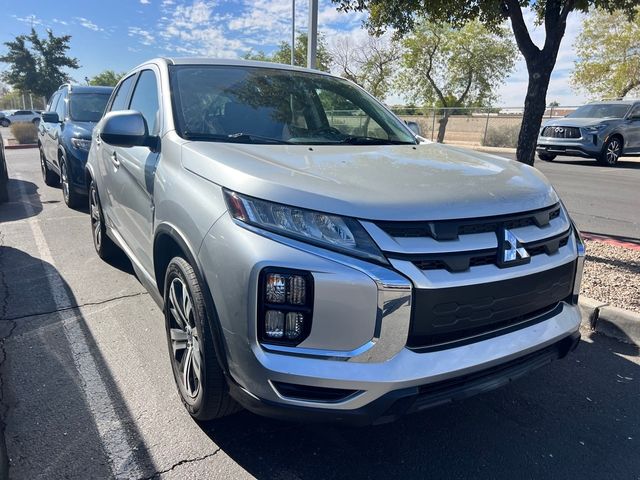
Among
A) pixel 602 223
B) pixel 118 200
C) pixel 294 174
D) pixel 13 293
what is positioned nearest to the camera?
pixel 294 174

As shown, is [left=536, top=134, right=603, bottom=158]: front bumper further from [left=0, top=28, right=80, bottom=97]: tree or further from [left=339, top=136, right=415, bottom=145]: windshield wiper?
[left=0, top=28, right=80, bottom=97]: tree

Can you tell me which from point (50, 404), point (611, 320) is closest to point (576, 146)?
point (611, 320)

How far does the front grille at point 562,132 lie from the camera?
13859 mm

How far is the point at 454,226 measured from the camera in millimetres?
1945

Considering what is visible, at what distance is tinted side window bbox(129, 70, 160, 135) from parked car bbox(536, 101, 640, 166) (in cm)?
1327

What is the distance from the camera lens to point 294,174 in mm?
2080

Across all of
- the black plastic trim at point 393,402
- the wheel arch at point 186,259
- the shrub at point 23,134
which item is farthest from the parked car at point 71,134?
the shrub at point 23,134

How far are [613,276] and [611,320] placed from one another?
1.00 metres

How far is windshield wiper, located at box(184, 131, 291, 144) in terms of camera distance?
8.77ft

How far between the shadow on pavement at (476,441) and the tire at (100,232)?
9.31 feet

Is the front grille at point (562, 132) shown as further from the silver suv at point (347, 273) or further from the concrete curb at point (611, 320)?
the silver suv at point (347, 273)

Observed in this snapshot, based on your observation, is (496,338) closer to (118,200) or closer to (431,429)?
(431,429)

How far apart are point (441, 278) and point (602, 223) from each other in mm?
6274

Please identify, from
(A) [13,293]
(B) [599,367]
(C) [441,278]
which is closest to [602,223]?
(B) [599,367]
